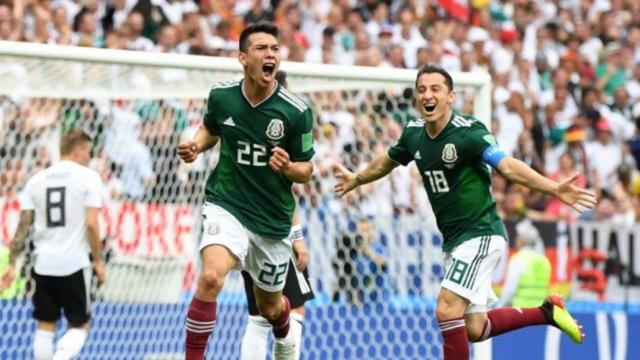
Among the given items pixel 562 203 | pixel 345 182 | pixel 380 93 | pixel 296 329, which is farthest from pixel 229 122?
pixel 562 203

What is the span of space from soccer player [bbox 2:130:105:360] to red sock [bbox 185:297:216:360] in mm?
2487

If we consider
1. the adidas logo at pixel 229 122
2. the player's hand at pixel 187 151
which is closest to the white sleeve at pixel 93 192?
the adidas logo at pixel 229 122

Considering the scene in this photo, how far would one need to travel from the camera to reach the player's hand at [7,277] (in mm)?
12172

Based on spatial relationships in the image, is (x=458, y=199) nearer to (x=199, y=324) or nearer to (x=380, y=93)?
(x=199, y=324)

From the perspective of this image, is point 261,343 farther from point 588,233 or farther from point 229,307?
point 588,233

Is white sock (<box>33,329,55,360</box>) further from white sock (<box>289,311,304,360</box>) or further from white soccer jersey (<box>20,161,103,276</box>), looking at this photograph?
white sock (<box>289,311,304,360</box>)

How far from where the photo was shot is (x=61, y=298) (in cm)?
1175

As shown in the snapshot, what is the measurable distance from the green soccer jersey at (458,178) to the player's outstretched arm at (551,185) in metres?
0.39

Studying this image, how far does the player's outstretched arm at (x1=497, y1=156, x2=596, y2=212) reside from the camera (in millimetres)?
9133

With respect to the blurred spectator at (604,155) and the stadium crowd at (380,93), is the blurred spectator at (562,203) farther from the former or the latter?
the blurred spectator at (604,155)

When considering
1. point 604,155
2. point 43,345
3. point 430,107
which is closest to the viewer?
point 430,107

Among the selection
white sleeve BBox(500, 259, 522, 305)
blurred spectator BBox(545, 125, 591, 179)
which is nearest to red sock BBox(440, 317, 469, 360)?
white sleeve BBox(500, 259, 522, 305)

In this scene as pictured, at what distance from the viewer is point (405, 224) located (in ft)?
45.2

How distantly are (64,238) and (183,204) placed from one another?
1.66 metres
